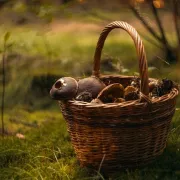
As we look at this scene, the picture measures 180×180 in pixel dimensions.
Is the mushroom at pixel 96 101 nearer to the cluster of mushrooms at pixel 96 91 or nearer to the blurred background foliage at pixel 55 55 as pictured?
the cluster of mushrooms at pixel 96 91

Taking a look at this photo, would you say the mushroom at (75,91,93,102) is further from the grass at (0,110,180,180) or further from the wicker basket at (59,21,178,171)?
the grass at (0,110,180,180)

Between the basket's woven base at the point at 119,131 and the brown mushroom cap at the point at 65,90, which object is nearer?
the basket's woven base at the point at 119,131

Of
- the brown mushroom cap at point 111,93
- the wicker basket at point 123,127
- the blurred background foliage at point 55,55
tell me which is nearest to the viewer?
the wicker basket at point 123,127

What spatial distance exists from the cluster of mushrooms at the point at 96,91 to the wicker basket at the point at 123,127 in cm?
6

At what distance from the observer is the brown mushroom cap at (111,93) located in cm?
268

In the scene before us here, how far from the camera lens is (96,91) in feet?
9.14

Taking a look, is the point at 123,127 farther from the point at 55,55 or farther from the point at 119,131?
the point at 55,55

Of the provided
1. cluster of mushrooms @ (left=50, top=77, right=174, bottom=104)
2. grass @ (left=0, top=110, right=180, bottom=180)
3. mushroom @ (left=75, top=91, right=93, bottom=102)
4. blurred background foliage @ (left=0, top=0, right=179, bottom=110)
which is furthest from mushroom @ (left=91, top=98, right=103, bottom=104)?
blurred background foliage @ (left=0, top=0, right=179, bottom=110)

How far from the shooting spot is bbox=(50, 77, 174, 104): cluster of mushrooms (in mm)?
2621

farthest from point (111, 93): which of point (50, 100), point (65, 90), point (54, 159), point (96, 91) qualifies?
point (50, 100)

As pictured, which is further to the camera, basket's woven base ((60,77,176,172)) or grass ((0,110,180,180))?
grass ((0,110,180,180))

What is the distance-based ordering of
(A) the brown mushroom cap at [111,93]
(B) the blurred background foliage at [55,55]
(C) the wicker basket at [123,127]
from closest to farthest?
(C) the wicker basket at [123,127], (A) the brown mushroom cap at [111,93], (B) the blurred background foliage at [55,55]

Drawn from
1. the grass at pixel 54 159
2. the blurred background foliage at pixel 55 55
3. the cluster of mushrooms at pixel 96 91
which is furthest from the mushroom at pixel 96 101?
the blurred background foliage at pixel 55 55

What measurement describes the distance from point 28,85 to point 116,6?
16.5 feet
